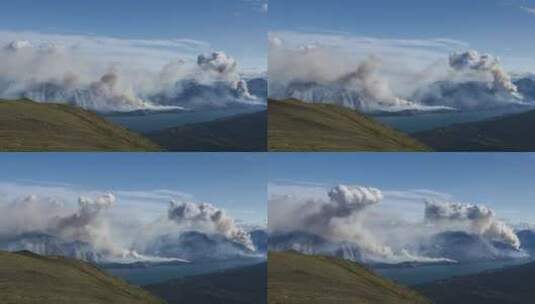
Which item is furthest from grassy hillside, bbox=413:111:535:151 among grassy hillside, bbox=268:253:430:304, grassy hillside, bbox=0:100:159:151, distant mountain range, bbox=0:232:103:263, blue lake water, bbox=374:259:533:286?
distant mountain range, bbox=0:232:103:263

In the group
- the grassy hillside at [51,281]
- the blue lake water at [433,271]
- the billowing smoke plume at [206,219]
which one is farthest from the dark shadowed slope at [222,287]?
the blue lake water at [433,271]

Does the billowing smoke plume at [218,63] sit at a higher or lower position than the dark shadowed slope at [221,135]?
higher

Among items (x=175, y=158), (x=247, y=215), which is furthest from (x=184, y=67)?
(x=247, y=215)

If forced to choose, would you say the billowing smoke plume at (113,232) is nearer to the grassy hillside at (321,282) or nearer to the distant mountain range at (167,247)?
the distant mountain range at (167,247)

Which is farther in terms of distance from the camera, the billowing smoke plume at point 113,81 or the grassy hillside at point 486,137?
the grassy hillside at point 486,137

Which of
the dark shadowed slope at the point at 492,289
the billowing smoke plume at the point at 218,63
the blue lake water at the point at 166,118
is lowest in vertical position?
the dark shadowed slope at the point at 492,289
